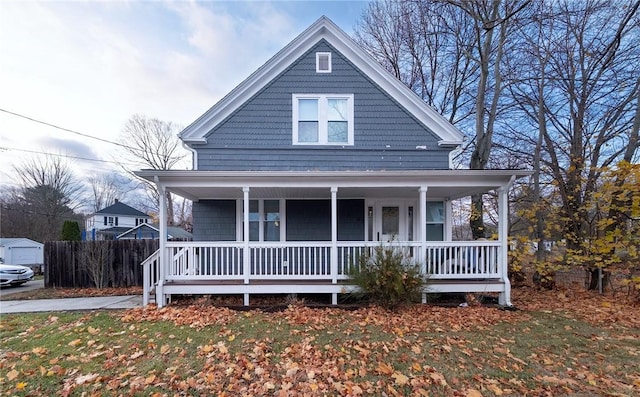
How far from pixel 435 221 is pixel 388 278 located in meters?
3.56

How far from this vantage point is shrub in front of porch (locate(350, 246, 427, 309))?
5859 mm

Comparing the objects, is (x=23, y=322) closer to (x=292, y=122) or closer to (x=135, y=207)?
(x=292, y=122)

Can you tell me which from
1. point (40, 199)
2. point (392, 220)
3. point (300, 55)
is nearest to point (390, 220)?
point (392, 220)

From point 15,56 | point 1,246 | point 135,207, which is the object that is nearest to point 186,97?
point 15,56

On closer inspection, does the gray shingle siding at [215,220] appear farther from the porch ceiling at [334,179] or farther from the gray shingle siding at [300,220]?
the porch ceiling at [334,179]

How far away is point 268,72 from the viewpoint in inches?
336

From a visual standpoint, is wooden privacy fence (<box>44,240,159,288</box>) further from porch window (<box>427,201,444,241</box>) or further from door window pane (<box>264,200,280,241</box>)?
porch window (<box>427,201,444,241</box>)

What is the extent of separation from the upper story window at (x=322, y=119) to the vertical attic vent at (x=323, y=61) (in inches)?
32.3

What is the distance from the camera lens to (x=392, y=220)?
8.59 meters

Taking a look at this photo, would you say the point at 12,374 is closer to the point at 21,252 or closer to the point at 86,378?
the point at 86,378

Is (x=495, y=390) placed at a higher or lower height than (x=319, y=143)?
lower

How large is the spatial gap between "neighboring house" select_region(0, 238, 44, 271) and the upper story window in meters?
21.1

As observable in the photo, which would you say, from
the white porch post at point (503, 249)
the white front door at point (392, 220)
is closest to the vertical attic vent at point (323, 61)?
the white front door at point (392, 220)

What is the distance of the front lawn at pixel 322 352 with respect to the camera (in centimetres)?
324
